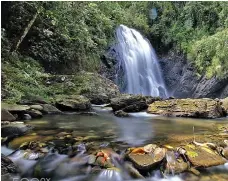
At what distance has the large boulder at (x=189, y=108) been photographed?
8249 millimetres

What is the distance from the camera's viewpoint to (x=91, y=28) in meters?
13.2

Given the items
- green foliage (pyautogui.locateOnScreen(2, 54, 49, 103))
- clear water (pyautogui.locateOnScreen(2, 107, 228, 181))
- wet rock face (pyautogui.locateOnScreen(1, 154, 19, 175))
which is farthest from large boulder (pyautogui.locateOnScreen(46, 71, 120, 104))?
Answer: wet rock face (pyautogui.locateOnScreen(1, 154, 19, 175))

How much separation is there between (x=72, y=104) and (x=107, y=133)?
9.77ft

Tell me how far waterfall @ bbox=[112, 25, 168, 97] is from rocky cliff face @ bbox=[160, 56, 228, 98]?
0.57m

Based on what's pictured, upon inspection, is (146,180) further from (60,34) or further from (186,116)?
(60,34)

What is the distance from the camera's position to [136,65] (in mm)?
14250

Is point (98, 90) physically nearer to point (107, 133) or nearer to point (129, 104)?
point (129, 104)

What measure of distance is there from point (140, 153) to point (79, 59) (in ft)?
28.2

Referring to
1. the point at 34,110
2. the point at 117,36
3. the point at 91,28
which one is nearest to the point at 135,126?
the point at 34,110

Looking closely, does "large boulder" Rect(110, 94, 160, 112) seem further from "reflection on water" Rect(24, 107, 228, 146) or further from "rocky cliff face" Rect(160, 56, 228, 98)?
"rocky cliff face" Rect(160, 56, 228, 98)

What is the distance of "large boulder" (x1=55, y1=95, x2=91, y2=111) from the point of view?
8.16 metres

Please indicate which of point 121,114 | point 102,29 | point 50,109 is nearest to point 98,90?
point 121,114

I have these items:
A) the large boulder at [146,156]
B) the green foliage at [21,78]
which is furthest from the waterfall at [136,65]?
the large boulder at [146,156]

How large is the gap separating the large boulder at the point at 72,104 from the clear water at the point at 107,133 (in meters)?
0.42
